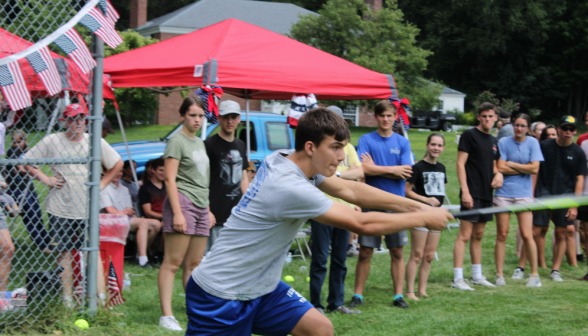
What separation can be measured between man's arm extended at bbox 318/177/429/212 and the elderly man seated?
4470mm

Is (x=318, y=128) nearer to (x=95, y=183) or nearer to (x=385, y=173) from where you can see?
(x=95, y=183)

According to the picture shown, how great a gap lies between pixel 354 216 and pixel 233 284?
75 cm

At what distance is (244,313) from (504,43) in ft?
148

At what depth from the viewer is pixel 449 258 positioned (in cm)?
801

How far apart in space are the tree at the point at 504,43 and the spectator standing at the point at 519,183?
39.2 m

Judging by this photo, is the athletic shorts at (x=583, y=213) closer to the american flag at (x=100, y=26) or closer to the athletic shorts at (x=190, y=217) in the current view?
the athletic shorts at (x=190, y=217)

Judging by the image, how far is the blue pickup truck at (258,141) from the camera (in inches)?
366

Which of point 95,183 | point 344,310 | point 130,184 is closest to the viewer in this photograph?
point 95,183

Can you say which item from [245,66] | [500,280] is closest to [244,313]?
[245,66]

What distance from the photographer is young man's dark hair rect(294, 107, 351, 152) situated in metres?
2.70

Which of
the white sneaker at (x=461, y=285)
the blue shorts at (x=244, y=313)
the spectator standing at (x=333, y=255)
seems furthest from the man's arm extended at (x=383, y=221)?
the white sneaker at (x=461, y=285)

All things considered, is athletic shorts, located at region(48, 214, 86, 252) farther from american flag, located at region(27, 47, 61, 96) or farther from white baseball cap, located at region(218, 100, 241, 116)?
white baseball cap, located at region(218, 100, 241, 116)

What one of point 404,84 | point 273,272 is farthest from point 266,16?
point 273,272

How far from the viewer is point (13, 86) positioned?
12.4 ft
